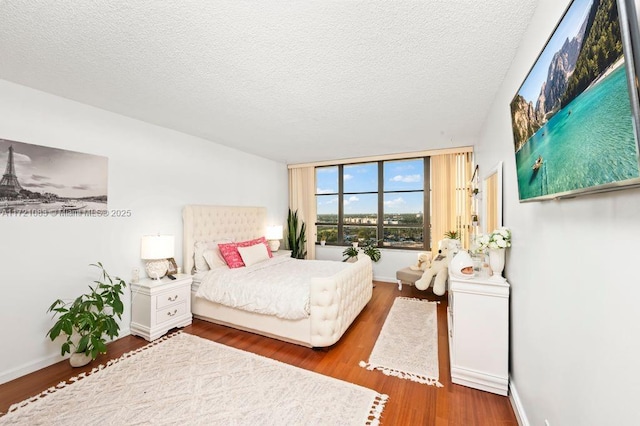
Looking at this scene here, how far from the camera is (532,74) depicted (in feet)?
4.21

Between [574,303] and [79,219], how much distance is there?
3.90 metres

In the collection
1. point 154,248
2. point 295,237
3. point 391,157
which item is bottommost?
point 295,237

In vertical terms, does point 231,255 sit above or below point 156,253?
below

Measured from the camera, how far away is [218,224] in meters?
4.09

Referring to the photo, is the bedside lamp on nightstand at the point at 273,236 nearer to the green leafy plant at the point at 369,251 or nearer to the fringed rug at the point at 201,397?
the green leafy plant at the point at 369,251

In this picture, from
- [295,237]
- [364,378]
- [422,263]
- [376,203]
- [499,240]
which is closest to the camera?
[499,240]

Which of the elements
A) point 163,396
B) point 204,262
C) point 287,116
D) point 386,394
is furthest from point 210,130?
point 386,394

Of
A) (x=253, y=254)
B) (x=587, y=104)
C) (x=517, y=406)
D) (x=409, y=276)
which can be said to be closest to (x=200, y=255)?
(x=253, y=254)

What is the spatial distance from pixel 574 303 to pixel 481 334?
1.17m

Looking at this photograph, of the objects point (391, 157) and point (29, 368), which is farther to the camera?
point (391, 157)

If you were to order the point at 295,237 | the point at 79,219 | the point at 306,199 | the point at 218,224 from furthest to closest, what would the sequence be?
1. the point at 306,199
2. the point at 295,237
3. the point at 218,224
4. the point at 79,219

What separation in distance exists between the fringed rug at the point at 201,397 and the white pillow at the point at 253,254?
1.50 m

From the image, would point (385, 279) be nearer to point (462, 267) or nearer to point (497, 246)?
point (462, 267)

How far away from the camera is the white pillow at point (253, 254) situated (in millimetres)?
3795
